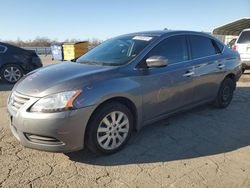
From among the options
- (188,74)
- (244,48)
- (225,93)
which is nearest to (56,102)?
(188,74)

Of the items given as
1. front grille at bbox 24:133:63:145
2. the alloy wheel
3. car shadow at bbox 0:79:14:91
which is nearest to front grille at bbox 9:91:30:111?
front grille at bbox 24:133:63:145

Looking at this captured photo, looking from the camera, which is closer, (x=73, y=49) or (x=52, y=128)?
(x=52, y=128)

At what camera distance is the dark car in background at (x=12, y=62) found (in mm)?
9250

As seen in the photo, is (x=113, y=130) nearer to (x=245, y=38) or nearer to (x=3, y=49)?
(x=3, y=49)

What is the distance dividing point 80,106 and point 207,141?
6.80 ft

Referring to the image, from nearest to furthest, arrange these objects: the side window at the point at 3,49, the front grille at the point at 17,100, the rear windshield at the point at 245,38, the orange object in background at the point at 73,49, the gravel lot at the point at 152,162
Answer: the gravel lot at the point at 152,162
the front grille at the point at 17,100
the side window at the point at 3,49
the rear windshield at the point at 245,38
the orange object in background at the point at 73,49

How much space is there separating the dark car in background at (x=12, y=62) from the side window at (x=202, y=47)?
635cm

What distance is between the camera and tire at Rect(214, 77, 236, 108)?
5.76 metres

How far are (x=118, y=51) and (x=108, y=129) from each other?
1.38 m

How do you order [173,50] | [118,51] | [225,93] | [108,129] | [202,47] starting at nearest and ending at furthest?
[108,129], [118,51], [173,50], [202,47], [225,93]

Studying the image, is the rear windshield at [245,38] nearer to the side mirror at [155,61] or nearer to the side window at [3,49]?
the side mirror at [155,61]

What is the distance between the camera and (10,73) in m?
9.34

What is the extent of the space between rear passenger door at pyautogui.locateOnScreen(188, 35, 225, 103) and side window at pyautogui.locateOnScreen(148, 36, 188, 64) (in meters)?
0.22

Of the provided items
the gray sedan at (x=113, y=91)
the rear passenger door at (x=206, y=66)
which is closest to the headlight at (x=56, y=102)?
the gray sedan at (x=113, y=91)
